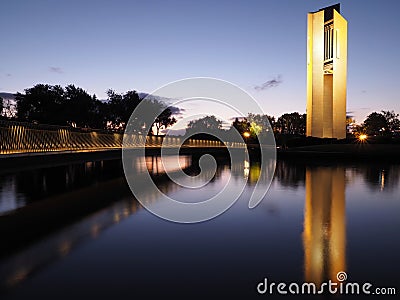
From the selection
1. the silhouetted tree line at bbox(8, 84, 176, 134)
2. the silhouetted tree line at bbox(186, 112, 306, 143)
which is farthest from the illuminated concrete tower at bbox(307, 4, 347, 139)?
the silhouetted tree line at bbox(186, 112, 306, 143)

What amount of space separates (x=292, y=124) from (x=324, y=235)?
111951mm

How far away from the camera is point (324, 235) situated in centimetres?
571

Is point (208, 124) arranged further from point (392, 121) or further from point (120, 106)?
point (392, 121)

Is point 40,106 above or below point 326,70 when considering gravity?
below

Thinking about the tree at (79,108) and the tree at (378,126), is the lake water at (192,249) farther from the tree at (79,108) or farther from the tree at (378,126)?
the tree at (378,126)

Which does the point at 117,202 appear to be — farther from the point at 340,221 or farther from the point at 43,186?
the point at 340,221

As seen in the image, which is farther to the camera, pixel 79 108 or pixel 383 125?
pixel 383 125

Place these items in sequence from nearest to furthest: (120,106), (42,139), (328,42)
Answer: (42,139) → (328,42) → (120,106)

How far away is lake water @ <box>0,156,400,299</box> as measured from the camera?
3.76 m

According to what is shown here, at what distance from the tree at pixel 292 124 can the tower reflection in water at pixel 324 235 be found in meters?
105

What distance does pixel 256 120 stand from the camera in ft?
318

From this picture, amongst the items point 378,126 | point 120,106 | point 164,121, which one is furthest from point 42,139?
point 378,126

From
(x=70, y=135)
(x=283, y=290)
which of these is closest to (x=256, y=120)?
(x=70, y=135)

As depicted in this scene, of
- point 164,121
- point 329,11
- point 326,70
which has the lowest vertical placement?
point 164,121
